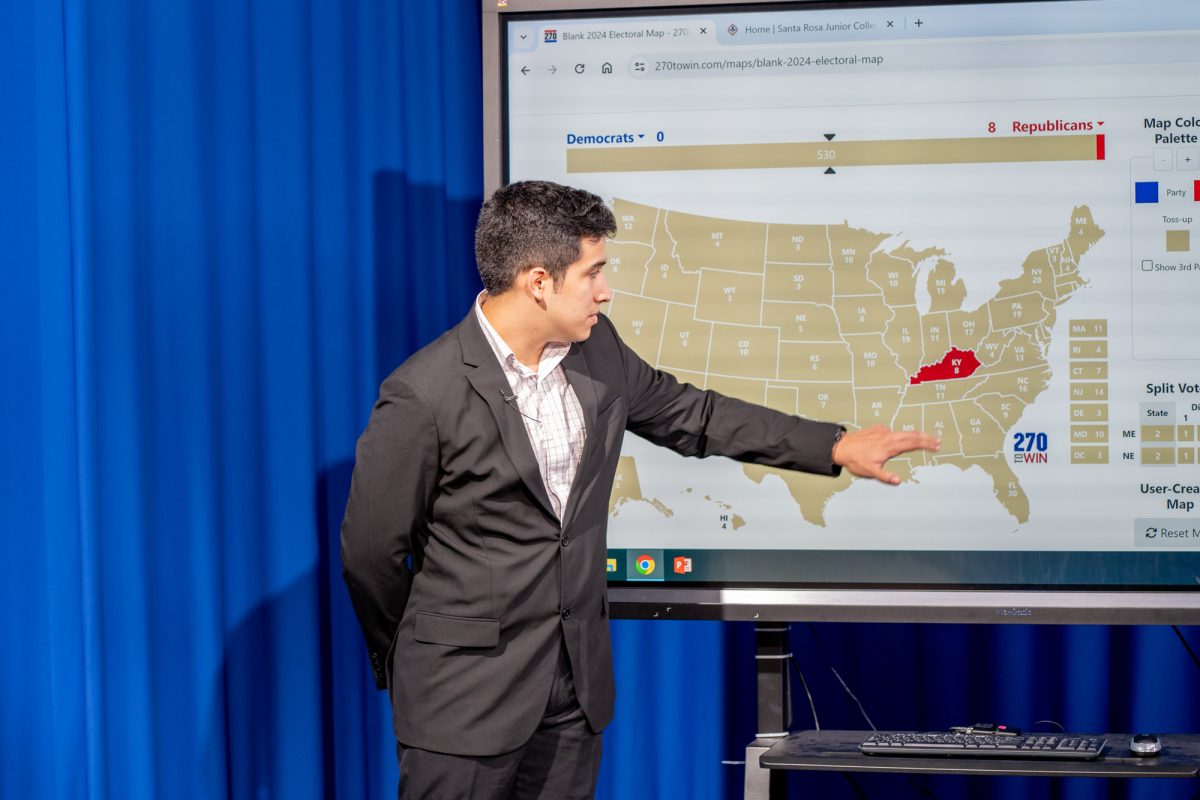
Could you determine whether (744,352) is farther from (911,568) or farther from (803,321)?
(911,568)

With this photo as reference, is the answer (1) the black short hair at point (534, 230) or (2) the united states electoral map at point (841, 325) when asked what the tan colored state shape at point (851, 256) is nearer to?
(2) the united states electoral map at point (841, 325)

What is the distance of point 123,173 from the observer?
198 cm

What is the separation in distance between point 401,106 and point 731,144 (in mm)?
851

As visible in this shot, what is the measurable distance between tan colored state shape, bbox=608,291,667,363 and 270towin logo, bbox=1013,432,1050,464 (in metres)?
0.75

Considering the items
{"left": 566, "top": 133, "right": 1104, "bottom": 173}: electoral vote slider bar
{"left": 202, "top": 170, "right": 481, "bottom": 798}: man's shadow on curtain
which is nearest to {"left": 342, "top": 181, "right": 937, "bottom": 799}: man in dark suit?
{"left": 202, "top": 170, "right": 481, "bottom": 798}: man's shadow on curtain

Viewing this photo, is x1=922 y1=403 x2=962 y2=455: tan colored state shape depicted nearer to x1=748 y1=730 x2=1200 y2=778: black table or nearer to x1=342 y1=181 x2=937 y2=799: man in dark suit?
x1=342 y1=181 x2=937 y2=799: man in dark suit

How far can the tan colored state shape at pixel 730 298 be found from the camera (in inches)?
101

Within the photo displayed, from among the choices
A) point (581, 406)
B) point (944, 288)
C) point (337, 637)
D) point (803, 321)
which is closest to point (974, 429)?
point (944, 288)

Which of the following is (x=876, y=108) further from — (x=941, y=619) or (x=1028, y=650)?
(x=1028, y=650)

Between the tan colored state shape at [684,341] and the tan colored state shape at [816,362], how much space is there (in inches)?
6.3

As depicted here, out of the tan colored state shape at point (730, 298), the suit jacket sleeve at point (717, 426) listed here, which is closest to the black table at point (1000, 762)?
the suit jacket sleeve at point (717, 426)

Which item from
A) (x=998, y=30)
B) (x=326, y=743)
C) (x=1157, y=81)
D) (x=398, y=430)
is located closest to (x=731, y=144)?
(x=998, y=30)

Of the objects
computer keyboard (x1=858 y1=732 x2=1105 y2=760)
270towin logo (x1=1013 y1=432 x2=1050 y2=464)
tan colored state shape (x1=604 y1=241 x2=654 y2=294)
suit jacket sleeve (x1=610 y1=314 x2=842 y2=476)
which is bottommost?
computer keyboard (x1=858 y1=732 x2=1105 y2=760)

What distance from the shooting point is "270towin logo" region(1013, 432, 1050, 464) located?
2488 mm
